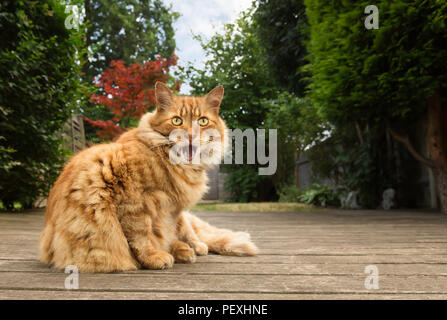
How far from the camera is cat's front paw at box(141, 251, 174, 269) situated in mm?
1352

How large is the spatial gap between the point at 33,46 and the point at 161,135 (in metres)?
2.83

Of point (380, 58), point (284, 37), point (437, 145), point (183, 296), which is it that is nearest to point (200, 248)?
point (183, 296)

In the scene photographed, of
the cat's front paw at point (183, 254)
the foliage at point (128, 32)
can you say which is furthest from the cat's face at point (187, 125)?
the foliage at point (128, 32)

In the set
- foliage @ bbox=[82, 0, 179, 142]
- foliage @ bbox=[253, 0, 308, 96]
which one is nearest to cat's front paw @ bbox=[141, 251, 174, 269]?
foliage @ bbox=[253, 0, 308, 96]

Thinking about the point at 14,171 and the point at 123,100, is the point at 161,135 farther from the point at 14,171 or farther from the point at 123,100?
the point at 123,100

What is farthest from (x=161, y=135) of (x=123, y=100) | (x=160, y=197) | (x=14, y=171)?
(x=123, y=100)

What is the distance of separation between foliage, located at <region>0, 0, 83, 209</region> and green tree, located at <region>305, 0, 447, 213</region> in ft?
10.8

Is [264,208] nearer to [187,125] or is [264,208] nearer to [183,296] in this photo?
[187,125]

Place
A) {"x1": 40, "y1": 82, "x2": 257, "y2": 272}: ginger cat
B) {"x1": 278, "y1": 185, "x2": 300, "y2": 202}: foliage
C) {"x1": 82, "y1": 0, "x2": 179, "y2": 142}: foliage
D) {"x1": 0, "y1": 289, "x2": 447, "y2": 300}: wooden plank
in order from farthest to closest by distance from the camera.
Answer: {"x1": 82, "y1": 0, "x2": 179, "y2": 142}: foliage → {"x1": 278, "y1": 185, "x2": 300, "y2": 202}: foliage → {"x1": 40, "y1": 82, "x2": 257, "y2": 272}: ginger cat → {"x1": 0, "y1": 289, "x2": 447, "y2": 300}: wooden plank

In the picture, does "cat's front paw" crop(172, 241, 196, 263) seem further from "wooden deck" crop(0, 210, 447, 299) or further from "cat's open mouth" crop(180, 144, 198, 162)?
"cat's open mouth" crop(180, 144, 198, 162)

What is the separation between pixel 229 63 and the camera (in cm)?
873

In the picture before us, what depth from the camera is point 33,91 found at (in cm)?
357

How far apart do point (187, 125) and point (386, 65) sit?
114 inches

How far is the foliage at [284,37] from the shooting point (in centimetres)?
519
